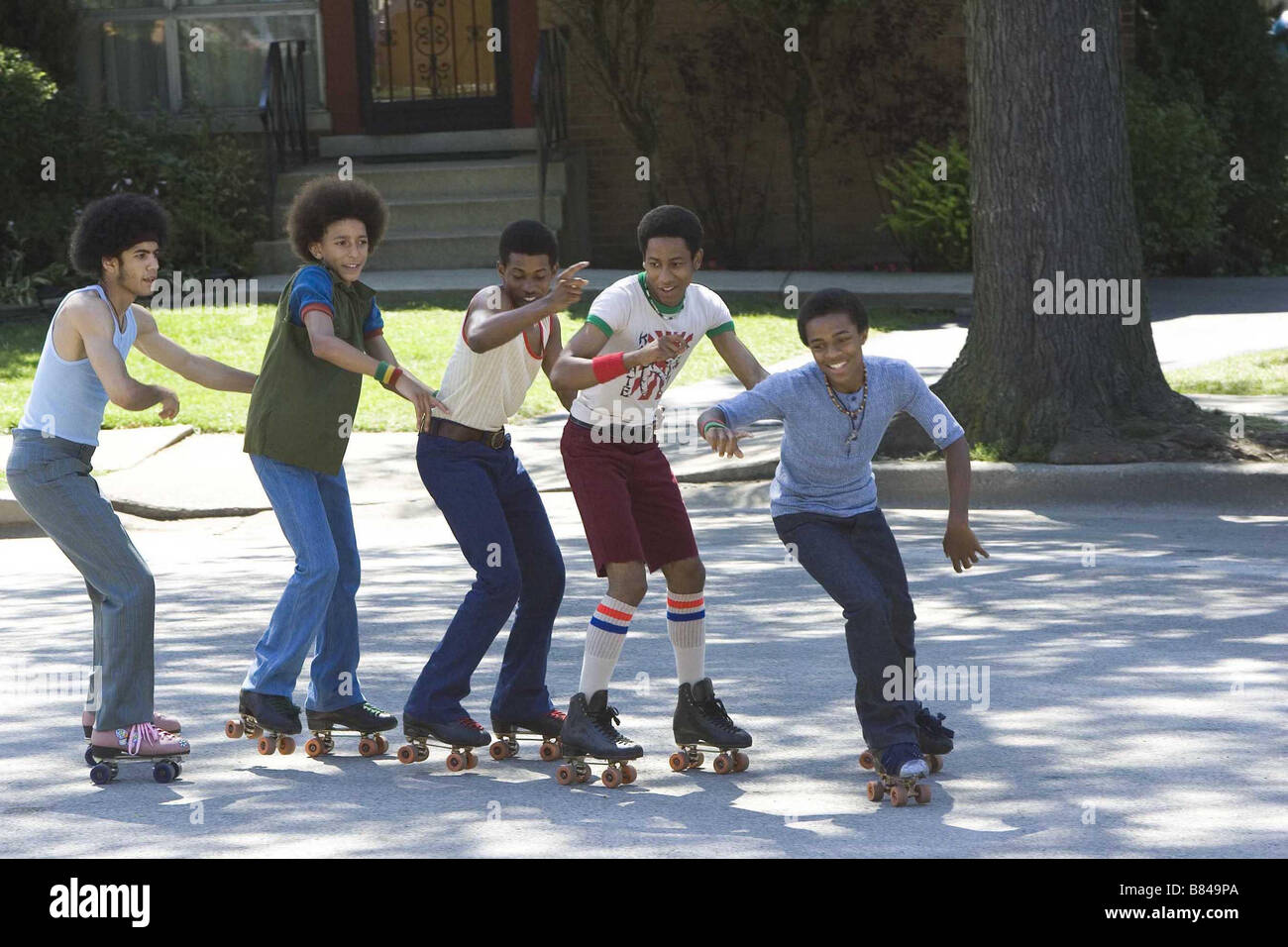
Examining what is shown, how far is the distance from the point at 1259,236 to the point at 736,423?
1705 centimetres

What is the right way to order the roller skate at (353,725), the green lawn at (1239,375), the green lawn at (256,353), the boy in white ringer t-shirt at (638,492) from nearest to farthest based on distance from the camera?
the boy in white ringer t-shirt at (638,492) < the roller skate at (353,725) < the green lawn at (1239,375) < the green lawn at (256,353)

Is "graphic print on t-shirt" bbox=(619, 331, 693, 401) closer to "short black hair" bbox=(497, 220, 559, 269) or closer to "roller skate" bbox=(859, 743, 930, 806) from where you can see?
"short black hair" bbox=(497, 220, 559, 269)

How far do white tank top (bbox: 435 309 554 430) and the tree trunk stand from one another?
5.33 meters

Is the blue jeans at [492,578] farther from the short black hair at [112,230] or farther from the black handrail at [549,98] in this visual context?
the black handrail at [549,98]

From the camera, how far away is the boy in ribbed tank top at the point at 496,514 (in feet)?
19.3

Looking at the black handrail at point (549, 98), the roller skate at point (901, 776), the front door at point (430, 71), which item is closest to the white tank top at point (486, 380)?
the roller skate at point (901, 776)

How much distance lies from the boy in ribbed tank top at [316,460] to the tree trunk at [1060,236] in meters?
5.56

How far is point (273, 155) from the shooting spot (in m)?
19.4

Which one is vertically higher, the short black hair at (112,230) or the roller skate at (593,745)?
the short black hair at (112,230)

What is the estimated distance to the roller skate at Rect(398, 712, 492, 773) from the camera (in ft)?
19.4

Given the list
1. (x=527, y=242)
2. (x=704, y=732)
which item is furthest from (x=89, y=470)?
(x=704, y=732)
